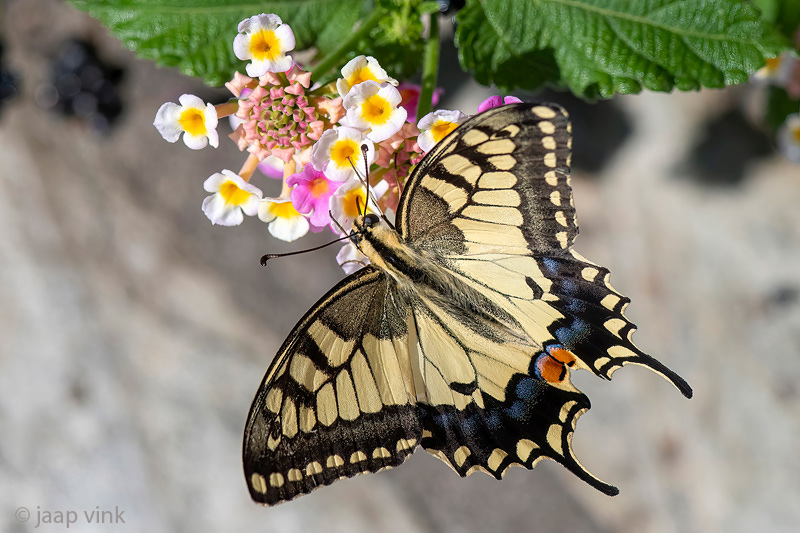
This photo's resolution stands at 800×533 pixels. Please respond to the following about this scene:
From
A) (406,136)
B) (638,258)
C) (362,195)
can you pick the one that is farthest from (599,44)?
(638,258)

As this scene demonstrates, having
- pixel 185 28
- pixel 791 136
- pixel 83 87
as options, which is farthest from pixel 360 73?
pixel 83 87

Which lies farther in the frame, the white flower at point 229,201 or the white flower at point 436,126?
the white flower at point 229,201

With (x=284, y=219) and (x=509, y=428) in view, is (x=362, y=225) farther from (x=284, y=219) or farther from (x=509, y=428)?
(x=509, y=428)

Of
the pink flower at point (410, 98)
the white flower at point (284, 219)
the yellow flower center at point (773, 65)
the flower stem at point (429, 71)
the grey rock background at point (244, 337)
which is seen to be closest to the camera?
the white flower at point (284, 219)

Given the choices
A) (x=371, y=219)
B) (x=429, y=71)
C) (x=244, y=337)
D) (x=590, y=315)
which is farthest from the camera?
(x=244, y=337)

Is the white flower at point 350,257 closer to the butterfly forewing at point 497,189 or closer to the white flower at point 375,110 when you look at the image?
the butterfly forewing at point 497,189

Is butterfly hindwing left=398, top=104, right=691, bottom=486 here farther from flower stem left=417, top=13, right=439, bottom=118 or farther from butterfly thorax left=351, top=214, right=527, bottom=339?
flower stem left=417, top=13, right=439, bottom=118

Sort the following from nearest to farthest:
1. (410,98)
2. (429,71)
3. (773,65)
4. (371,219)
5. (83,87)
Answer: (371,219) < (429,71) < (410,98) < (773,65) < (83,87)

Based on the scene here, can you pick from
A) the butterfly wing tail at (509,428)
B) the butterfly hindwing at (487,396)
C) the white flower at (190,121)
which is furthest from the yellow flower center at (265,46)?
the butterfly wing tail at (509,428)

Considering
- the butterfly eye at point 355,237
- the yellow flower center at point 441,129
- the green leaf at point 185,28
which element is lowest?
the butterfly eye at point 355,237
